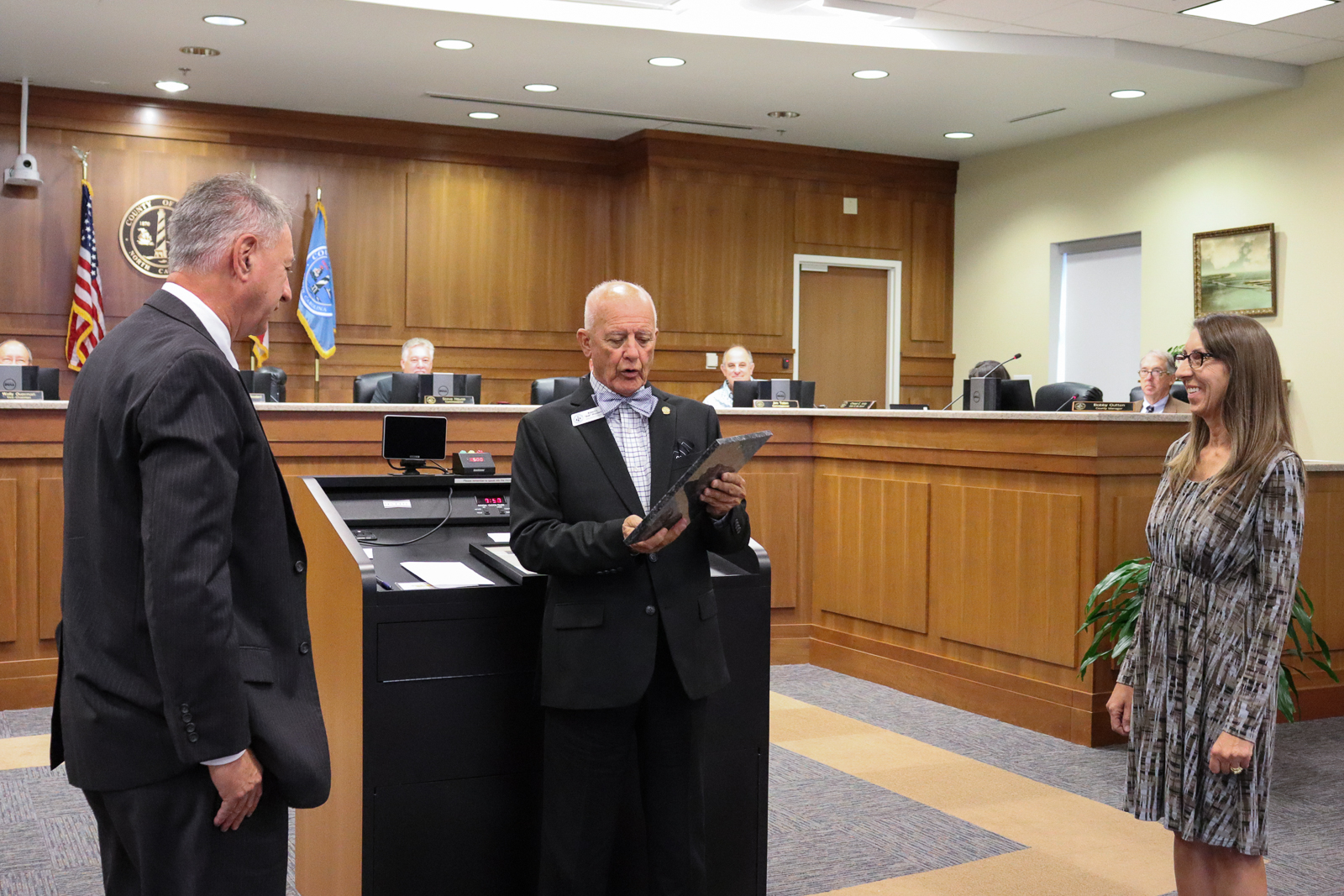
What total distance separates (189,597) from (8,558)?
3.75 m

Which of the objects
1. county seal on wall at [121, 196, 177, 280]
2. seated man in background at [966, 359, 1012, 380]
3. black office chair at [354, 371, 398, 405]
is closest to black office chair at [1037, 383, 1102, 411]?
seated man in background at [966, 359, 1012, 380]

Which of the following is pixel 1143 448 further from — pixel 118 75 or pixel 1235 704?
pixel 118 75

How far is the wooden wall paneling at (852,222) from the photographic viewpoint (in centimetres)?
984

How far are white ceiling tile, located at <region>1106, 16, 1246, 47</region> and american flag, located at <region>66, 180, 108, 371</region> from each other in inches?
253

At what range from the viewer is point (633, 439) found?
7.79 feet

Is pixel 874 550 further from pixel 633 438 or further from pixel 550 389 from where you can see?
pixel 633 438

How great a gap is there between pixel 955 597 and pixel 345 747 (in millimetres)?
3193

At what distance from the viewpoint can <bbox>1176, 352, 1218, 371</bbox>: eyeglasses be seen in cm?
245

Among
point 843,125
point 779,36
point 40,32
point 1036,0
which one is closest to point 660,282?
point 843,125

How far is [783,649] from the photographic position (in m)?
5.87

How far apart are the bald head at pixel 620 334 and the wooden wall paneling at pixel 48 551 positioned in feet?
10.7

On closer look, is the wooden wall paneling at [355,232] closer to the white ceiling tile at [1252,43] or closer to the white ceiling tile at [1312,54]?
the white ceiling tile at [1252,43]

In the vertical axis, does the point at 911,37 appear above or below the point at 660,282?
above

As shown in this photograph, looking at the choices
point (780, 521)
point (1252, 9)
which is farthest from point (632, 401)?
point (1252, 9)
